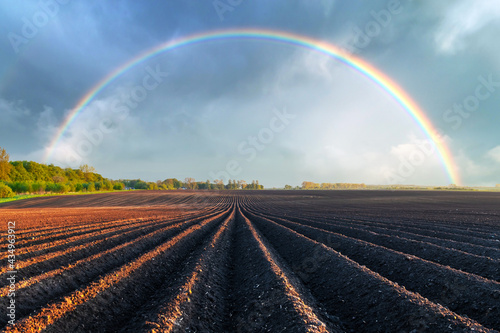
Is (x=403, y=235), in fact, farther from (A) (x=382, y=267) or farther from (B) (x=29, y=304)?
(B) (x=29, y=304)

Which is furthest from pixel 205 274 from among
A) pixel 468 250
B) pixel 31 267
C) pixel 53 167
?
pixel 53 167

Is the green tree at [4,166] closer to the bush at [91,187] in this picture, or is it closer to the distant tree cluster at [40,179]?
the distant tree cluster at [40,179]

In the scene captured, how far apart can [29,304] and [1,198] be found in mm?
66459

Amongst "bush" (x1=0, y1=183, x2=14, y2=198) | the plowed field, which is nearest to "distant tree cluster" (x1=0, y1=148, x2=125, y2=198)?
"bush" (x1=0, y1=183, x2=14, y2=198)

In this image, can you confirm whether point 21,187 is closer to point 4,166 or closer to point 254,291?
point 4,166

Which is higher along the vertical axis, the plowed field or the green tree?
the green tree

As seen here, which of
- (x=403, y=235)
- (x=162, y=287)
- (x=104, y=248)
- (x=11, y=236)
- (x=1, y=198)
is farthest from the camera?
(x=1, y=198)

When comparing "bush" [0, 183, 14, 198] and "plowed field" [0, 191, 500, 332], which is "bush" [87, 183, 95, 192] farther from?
"plowed field" [0, 191, 500, 332]

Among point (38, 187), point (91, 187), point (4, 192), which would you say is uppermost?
point (38, 187)

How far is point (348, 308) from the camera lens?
5.34 meters

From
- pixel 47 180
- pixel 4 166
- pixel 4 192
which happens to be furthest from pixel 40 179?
pixel 4 192

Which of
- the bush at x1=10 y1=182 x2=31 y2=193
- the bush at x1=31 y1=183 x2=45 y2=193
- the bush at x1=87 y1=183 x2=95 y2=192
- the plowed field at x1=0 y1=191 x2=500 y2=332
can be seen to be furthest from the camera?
the bush at x1=87 y1=183 x2=95 y2=192

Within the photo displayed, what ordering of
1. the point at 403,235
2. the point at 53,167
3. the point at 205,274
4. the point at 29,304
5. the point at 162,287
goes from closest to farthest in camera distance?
the point at 29,304 < the point at 162,287 < the point at 205,274 < the point at 403,235 < the point at 53,167

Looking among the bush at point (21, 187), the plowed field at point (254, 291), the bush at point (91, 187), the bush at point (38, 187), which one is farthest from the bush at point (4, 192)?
the plowed field at point (254, 291)
